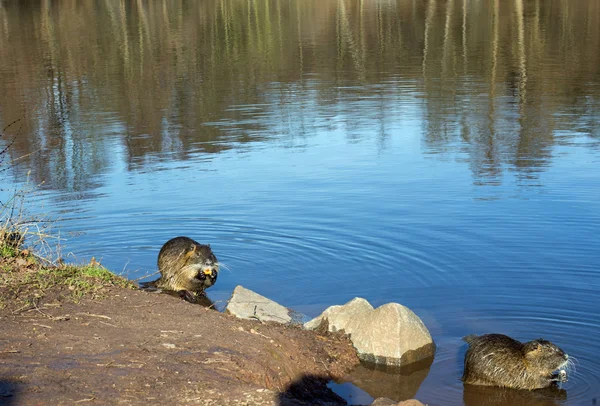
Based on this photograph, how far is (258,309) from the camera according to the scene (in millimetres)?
10406

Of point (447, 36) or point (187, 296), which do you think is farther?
point (447, 36)

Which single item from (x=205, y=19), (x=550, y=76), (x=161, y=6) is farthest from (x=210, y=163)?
(x=161, y=6)

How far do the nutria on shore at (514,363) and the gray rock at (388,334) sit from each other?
26.5 inches

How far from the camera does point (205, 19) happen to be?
55.8 metres

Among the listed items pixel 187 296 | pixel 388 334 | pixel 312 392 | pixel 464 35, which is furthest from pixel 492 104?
pixel 464 35

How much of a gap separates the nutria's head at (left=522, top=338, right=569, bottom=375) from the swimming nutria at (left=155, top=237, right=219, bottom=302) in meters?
4.57

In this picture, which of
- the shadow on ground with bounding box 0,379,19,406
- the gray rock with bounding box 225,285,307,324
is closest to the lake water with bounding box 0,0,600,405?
the gray rock with bounding box 225,285,307,324

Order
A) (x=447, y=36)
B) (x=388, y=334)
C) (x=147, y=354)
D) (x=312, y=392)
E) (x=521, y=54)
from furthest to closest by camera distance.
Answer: (x=447, y=36), (x=521, y=54), (x=388, y=334), (x=312, y=392), (x=147, y=354)

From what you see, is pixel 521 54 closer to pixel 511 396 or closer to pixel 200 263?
pixel 200 263

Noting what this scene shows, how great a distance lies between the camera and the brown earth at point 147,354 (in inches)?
272

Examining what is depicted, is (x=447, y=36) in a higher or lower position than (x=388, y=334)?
higher

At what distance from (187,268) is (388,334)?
3.27m

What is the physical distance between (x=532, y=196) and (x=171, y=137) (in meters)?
10.1

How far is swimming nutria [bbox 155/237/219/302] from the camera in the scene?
Answer: 1165 centimetres
